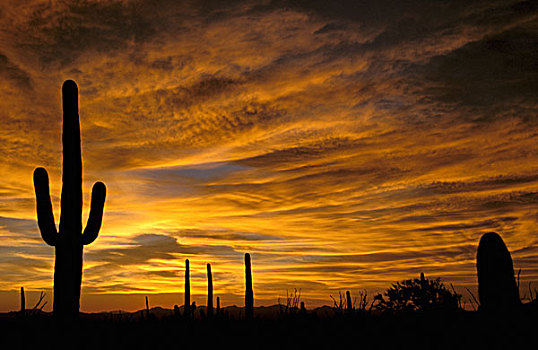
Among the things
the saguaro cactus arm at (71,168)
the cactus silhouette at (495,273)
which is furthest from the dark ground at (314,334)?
the saguaro cactus arm at (71,168)

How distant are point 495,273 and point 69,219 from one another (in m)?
8.58

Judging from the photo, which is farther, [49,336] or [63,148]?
[63,148]

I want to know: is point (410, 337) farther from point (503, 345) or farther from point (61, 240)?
point (61, 240)

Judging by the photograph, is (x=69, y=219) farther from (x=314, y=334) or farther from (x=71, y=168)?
(x=314, y=334)

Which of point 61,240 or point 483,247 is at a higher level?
point 61,240

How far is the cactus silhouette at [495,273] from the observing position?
858 cm

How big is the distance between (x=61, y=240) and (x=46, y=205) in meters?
0.84

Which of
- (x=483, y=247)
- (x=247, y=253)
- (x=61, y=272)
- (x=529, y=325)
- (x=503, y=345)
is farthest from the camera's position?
(x=247, y=253)

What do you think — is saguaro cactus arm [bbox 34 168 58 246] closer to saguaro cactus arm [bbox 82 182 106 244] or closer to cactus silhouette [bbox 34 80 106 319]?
cactus silhouette [bbox 34 80 106 319]

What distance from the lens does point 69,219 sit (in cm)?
1111

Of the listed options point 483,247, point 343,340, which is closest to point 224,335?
point 343,340

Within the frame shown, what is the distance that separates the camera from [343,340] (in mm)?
5582

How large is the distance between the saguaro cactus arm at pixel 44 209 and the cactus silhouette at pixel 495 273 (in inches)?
337

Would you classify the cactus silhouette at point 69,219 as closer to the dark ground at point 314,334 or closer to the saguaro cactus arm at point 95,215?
the saguaro cactus arm at point 95,215
